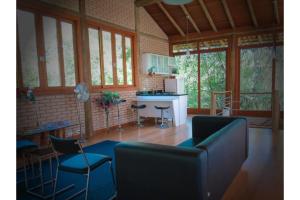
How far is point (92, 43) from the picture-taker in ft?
18.7

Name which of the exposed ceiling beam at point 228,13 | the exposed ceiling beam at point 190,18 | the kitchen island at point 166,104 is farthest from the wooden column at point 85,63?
the exposed ceiling beam at point 228,13

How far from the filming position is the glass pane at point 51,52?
15.4ft

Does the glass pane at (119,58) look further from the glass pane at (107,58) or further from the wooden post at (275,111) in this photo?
the wooden post at (275,111)

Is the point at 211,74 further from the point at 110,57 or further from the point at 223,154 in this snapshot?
the point at 223,154

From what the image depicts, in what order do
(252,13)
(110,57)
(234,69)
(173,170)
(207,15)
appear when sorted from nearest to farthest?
1. (173,170)
2. (110,57)
3. (252,13)
4. (207,15)
5. (234,69)

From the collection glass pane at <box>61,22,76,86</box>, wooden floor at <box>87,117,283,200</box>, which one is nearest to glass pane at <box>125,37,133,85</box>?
wooden floor at <box>87,117,283,200</box>

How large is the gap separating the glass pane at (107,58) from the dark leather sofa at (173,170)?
4.41m

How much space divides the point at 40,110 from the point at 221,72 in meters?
6.23

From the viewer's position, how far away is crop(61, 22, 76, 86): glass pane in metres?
5.05

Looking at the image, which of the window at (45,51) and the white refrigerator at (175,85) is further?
the white refrigerator at (175,85)

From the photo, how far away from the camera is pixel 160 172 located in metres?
1.82

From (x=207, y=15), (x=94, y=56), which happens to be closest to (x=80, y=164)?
(x=94, y=56)

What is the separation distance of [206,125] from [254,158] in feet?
3.40
